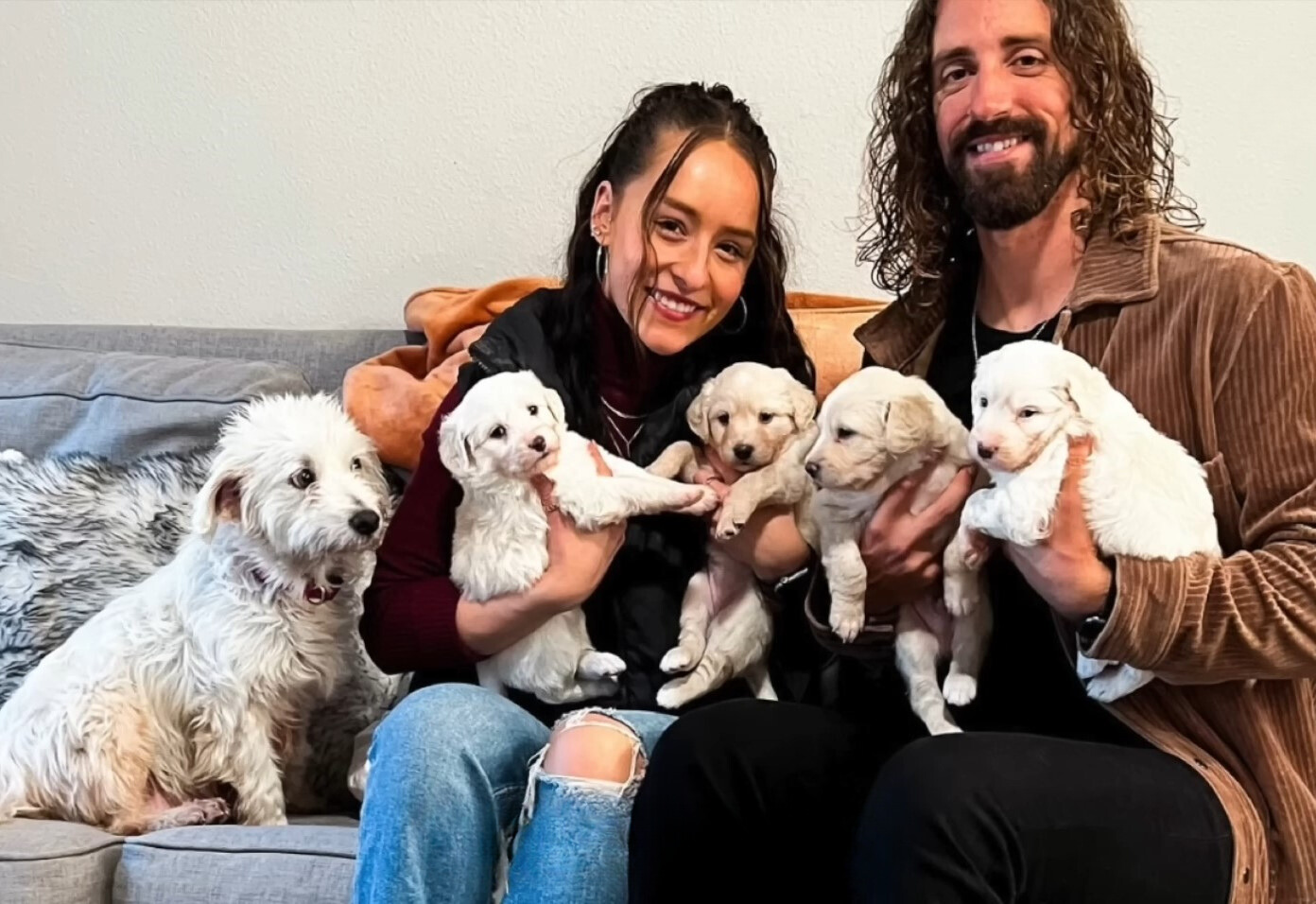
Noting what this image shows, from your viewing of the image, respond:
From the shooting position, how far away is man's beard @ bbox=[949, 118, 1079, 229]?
149 cm

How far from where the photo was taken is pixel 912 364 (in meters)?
1.69

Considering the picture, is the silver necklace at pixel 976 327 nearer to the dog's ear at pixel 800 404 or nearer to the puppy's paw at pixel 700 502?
the dog's ear at pixel 800 404

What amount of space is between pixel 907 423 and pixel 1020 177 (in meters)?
0.34

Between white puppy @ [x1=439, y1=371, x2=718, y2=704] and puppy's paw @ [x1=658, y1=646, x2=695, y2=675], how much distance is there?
0.07 metres

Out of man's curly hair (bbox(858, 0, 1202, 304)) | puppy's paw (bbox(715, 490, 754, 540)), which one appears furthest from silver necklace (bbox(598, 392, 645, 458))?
man's curly hair (bbox(858, 0, 1202, 304))

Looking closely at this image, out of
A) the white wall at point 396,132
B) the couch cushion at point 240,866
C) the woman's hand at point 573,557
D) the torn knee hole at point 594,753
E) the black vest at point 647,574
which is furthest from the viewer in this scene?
the white wall at point 396,132

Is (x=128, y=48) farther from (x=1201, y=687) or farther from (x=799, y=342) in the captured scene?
(x=1201, y=687)

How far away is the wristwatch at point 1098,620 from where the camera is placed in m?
1.22

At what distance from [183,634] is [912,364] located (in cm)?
115

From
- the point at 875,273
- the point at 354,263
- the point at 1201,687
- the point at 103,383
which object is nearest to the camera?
the point at 1201,687

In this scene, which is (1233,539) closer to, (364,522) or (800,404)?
(800,404)

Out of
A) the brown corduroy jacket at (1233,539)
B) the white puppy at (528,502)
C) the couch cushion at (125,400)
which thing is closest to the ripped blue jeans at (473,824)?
the white puppy at (528,502)

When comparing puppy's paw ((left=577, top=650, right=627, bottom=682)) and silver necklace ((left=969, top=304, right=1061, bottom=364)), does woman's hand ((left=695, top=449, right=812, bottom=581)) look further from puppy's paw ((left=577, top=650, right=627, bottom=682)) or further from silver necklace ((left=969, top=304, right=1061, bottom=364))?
silver necklace ((left=969, top=304, right=1061, bottom=364))

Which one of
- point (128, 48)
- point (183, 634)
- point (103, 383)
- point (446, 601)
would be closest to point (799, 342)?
point (446, 601)
